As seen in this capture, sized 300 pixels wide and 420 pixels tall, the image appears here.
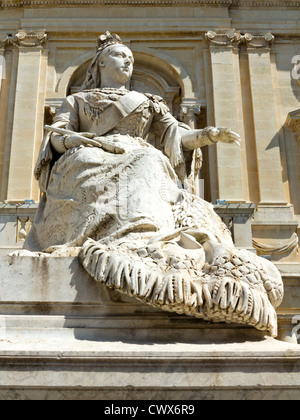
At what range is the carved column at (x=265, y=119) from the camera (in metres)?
11.7

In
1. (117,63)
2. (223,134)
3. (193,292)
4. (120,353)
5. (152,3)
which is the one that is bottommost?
(120,353)

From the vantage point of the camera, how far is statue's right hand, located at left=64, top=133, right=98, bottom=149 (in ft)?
12.2

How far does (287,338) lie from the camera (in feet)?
22.2

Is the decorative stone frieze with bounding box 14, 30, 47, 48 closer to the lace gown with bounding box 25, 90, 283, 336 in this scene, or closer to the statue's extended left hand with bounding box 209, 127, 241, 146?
the lace gown with bounding box 25, 90, 283, 336

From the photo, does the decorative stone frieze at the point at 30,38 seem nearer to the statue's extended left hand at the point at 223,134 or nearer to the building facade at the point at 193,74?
the building facade at the point at 193,74

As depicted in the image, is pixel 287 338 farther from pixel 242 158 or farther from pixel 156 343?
pixel 242 158

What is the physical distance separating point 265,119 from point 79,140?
31.1 feet

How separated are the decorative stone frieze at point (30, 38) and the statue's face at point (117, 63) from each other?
366 inches

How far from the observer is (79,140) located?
3756 mm

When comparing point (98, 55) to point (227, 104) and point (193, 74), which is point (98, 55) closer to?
point (227, 104)

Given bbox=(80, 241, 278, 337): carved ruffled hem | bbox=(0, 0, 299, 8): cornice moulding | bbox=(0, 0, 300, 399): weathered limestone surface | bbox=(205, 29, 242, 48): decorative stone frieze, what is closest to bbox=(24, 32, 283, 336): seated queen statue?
bbox=(80, 241, 278, 337): carved ruffled hem

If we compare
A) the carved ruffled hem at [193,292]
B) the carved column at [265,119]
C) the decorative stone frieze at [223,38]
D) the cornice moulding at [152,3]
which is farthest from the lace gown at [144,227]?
the cornice moulding at [152,3]

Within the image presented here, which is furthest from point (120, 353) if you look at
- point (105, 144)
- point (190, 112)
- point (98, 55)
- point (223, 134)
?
point (190, 112)

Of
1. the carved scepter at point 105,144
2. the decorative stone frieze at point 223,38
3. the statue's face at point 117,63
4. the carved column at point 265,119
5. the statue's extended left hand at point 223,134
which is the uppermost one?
the decorative stone frieze at point 223,38
